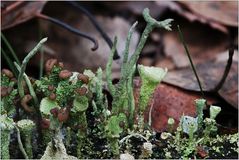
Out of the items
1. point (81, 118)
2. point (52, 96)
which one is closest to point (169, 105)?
point (81, 118)

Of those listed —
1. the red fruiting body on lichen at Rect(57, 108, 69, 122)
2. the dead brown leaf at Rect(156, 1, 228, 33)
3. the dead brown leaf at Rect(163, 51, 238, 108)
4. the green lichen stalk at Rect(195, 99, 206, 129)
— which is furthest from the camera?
the dead brown leaf at Rect(156, 1, 228, 33)

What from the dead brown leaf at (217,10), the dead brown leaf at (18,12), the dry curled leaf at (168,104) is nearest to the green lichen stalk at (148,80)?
the dry curled leaf at (168,104)

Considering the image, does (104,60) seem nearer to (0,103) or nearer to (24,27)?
(24,27)

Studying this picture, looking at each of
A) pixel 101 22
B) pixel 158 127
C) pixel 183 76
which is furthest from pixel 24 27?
pixel 158 127

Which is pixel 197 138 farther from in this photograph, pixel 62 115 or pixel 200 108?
pixel 62 115

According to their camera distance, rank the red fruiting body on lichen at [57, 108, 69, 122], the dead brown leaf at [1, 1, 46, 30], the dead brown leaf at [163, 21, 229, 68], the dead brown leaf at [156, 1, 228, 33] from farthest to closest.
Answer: the dead brown leaf at [156, 1, 228, 33] < the dead brown leaf at [163, 21, 229, 68] < the dead brown leaf at [1, 1, 46, 30] < the red fruiting body on lichen at [57, 108, 69, 122]

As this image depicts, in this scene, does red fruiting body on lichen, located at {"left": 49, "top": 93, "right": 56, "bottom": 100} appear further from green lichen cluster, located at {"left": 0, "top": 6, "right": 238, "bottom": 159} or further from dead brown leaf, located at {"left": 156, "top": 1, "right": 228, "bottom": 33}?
dead brown leaf, located at {"left": 156, "top": 1, "right": 228, "bottom": 33}

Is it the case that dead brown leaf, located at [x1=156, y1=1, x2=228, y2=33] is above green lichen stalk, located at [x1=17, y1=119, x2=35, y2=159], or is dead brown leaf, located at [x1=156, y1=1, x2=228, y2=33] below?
below

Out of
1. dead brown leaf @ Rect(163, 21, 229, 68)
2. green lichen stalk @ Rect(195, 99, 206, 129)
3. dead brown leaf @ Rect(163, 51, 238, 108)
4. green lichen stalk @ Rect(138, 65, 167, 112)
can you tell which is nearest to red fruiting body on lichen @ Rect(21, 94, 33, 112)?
green lichen stalk @ Rect(138, 65, 167, 112)
